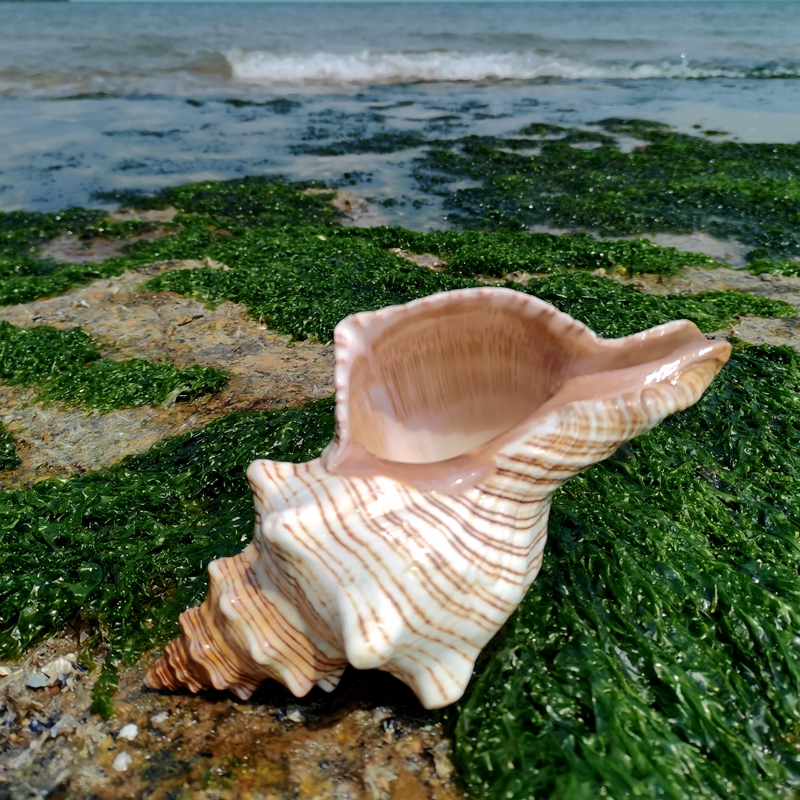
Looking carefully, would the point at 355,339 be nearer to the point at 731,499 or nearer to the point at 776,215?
the point at 731,499

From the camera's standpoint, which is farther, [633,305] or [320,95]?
[320,95]

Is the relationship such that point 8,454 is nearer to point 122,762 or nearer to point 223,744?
point 122,762

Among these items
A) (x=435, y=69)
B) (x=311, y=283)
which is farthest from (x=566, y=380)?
(x=435, y=69)

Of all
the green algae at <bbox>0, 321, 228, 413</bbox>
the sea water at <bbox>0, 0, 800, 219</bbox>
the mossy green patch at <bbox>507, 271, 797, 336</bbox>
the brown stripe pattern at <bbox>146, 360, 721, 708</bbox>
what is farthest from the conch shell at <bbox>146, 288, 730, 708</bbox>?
the sea water at <bbox>0, 0, 800, 219</bbox>

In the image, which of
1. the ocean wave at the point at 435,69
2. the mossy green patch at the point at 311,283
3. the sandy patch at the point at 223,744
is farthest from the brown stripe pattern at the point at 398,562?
the ocean wave at the point at 435,69

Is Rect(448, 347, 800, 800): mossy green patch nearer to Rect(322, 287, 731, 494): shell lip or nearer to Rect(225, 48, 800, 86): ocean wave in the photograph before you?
Rect(322, 287, 731, 494): shell lip

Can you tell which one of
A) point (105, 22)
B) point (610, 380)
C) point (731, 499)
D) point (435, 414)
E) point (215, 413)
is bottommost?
point (215, 413)

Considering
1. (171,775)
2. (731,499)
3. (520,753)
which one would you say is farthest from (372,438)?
(731,499)
